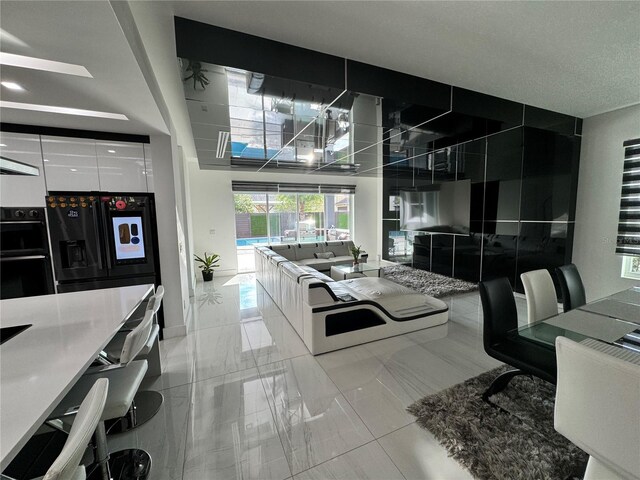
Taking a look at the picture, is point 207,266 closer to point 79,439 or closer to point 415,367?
point 415,367

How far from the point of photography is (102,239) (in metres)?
2.77

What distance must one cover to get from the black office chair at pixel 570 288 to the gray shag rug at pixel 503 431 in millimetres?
866

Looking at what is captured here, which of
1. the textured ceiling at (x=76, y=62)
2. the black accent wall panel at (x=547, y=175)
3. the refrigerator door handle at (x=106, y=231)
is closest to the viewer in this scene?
the textured ceiling at (x=76, y=62)

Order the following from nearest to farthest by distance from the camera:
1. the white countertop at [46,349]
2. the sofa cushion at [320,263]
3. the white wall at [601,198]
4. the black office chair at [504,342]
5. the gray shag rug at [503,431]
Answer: the white countertop at [46,349], the gray shag rug at [503,431], the black office chair at [504,342], the white wall at [601,198], the sofa cushion at [320,263]

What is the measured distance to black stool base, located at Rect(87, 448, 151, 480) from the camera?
1.43 m

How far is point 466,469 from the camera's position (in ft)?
4.72

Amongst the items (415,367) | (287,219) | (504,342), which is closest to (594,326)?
(504,342)

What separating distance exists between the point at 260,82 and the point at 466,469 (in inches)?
120

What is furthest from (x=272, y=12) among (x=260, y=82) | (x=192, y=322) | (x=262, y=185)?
(x=262, y=185)

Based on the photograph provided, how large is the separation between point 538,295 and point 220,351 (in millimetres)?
3087

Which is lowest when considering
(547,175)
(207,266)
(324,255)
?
(207,266)

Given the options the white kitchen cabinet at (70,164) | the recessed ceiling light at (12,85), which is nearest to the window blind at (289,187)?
the white kitchen cabinet at (70,164)

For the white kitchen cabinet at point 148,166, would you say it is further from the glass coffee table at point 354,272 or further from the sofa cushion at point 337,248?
the sofa cushion at point 337,248

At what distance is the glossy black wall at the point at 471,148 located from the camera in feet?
6.86
